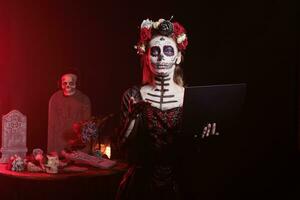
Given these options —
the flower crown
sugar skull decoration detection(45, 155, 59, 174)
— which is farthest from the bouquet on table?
the flower crown

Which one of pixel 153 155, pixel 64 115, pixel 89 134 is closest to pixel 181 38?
pixel 153 155

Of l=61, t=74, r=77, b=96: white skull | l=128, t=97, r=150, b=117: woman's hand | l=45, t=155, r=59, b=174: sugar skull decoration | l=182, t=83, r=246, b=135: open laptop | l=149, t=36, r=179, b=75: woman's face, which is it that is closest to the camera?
l=182, t=83, r=246, b=135: open laptop

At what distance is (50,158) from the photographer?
352 centimetres

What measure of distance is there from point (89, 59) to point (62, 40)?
0.25 metres

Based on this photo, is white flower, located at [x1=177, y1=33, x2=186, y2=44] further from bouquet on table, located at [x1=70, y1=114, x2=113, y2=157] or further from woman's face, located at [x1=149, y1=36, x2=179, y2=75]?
bouquet on table, located at [x1=70, y1=114, x2=113, y2=157]

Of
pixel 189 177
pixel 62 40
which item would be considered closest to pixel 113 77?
pixel 62 40

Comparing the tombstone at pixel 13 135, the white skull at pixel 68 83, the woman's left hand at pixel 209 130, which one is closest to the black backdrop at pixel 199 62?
the white skull at pixel 68 83

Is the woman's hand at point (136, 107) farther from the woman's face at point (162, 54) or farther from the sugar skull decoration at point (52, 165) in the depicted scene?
the sugar skull decoration at point (52, 165)

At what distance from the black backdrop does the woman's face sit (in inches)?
24.9

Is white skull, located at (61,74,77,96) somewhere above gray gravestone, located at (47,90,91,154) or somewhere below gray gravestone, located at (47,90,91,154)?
above

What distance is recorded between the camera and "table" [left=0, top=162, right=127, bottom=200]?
3525 millimetres

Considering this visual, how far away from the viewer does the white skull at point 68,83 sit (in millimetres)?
3957

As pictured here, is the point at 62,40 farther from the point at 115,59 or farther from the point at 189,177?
the point at 189,177

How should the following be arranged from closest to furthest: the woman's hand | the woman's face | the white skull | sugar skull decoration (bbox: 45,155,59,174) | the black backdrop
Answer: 1. the woman's hand
2. the woman's face
3. sugar skull decoration (bbox: 45,155,59,174)
4. the black backdrop
5. the white skull
